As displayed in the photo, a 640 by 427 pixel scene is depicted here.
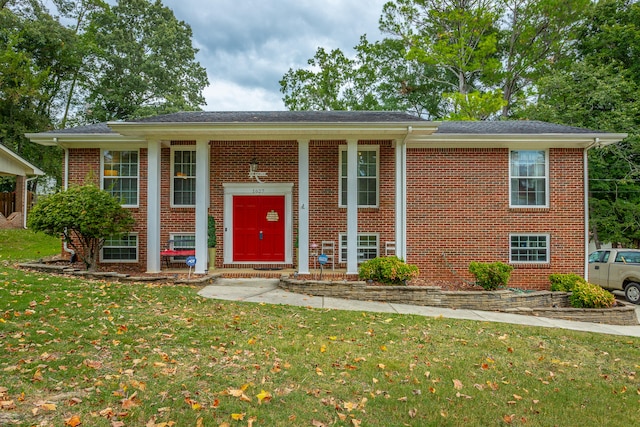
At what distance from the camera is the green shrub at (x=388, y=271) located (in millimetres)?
8555

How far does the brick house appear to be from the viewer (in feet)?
33.7

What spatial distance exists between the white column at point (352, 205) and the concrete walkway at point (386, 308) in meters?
1.52

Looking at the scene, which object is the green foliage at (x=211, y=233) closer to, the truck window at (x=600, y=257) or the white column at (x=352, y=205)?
the white column at (x=352, y=205)

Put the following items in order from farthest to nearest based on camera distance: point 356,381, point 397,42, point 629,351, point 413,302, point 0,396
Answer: point 397,42, point 413,302, point 629,351, point 356,381, point 0,396

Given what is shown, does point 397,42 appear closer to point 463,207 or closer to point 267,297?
point 463,207

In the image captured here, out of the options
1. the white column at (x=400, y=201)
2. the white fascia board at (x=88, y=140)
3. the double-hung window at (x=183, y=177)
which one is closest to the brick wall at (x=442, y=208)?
the double-hung window at (x=183, y=177)

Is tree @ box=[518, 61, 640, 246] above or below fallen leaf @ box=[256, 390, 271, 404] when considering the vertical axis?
above

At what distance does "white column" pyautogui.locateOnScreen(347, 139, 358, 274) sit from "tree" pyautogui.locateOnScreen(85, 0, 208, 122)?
19.7 metres

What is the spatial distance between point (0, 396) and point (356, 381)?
3.27 meters

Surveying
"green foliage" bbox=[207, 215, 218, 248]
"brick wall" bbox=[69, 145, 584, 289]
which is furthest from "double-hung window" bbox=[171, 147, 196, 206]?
"green foliage" bbox=[207, 215, 218, 248]

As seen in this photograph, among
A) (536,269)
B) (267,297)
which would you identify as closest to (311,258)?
(267,297)

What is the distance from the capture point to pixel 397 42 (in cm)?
2581

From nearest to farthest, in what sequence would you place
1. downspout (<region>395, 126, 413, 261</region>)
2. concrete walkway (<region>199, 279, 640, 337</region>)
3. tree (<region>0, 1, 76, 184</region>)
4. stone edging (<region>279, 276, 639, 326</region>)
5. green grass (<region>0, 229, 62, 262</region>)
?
concrete walkway (<region>199, 279, 640, 337</region>), stone edging (<region>279, 276, 639, 326</region>), downspout (<region>395, 126, 413, 261</region>), green grass (<region>0, 229, 62, 262</region>), tree (<region>0, 1, 76, 184</region>)

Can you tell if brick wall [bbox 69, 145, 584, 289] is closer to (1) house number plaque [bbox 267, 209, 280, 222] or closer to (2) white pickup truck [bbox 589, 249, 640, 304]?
(1) house number plaque [bbox 267, 209, 280, 222]
